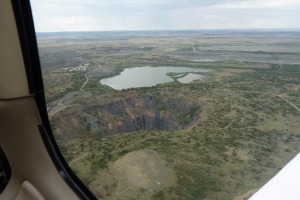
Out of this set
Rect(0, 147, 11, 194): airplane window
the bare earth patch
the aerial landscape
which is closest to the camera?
the aerial landscape

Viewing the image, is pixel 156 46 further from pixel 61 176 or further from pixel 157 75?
pixel 61 176

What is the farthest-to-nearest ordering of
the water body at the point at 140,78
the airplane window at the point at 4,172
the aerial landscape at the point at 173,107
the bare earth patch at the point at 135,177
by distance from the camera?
the water body at the point at 140,78
the airplane window at the point at 4,172
the bare earth patch at the point at 135,177
the aerial landscape at the point at 173,107

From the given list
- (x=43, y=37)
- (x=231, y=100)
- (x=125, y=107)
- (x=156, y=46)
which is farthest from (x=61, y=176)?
(x=231, y=100)

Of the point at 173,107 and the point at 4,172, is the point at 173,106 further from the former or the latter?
the point at 4,172

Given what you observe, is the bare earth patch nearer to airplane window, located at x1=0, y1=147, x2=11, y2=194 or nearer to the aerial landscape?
the aerial landscape

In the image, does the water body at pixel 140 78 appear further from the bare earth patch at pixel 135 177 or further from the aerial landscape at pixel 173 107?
the bare earth patch at pixel 135 177

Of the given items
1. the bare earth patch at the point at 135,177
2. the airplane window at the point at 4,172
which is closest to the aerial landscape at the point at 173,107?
the bare earth patch at the point at 135,177

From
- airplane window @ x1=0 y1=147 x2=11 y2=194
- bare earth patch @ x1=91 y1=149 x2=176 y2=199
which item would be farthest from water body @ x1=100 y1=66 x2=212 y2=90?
airplane window @ x1=0 y1=147 x2=11 y2=194

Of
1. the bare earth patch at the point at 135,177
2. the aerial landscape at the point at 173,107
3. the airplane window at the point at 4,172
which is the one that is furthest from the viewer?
the airplane window at the point at 4,172
